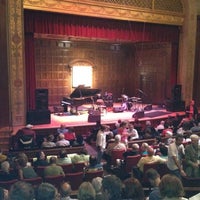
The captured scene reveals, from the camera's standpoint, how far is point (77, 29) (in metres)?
11.5

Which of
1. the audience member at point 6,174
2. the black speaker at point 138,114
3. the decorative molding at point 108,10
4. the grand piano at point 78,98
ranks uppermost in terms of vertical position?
the decorative molding at point 108,10

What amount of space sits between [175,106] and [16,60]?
25.1 ft

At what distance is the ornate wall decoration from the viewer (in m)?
9.78

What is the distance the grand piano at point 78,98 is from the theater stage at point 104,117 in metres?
0.45

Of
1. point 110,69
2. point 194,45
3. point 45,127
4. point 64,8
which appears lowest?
point 45,127

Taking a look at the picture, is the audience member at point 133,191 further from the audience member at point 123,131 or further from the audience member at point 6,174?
the audience member at point 123,131

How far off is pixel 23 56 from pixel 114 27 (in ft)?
14.0

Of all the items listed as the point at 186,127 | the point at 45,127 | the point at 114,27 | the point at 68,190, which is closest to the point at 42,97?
the point at 45,127

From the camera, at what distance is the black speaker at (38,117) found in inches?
413

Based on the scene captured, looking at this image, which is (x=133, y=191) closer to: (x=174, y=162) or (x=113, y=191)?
(x=113, y=191)

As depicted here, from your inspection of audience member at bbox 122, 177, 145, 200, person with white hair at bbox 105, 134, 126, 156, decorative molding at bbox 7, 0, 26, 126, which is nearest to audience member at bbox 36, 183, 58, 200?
audience member at bbox 122, 177, 145, 200

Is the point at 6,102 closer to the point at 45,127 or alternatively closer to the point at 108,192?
the point at 45,127

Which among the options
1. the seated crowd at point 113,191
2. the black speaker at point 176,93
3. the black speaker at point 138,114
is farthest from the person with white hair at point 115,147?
the black speaker at point 176,93

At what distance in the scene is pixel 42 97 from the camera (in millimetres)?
10891
